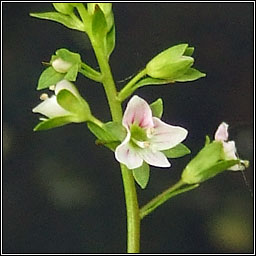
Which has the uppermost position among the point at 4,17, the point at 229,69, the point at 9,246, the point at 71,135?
the point at 4,17

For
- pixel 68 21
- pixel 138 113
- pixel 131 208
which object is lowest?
pixel 131 208

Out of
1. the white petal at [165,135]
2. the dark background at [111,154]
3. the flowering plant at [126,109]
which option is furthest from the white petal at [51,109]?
the dark background at [111,154]

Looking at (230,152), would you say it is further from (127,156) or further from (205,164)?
(127,156)

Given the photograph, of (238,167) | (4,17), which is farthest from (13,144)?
(238,167)

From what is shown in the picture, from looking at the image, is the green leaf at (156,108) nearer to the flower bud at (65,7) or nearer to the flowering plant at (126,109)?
the flowering plant at (126,109)

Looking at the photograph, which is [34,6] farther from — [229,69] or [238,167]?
[238,167]

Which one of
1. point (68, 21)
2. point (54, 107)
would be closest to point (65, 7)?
point (68, 21)

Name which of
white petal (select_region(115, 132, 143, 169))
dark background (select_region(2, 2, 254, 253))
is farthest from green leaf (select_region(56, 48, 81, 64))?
dark background (select_region(2, 2, 254, 253))

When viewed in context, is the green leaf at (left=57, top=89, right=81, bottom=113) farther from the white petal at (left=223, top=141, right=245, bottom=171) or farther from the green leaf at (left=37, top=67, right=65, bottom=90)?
the white petal at (left=223, top=141, right=245, bottom=171)
